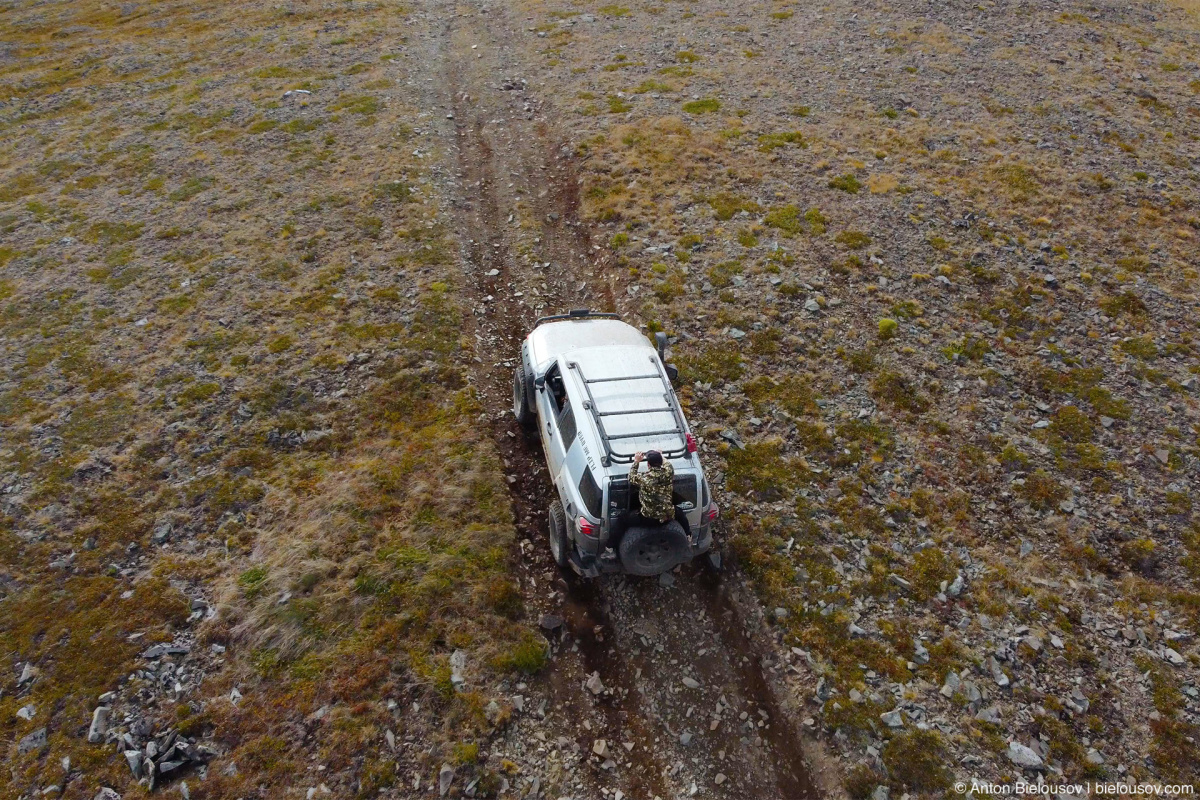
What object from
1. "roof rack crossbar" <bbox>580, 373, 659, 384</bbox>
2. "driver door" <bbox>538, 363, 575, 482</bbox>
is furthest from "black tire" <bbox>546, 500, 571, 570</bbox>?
"roof rack crossbar" <bbox>580, 373, 659, 384</bbox>

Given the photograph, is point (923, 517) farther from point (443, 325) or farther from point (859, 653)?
point (443, 325)

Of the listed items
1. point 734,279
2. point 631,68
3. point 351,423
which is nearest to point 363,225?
point 351,423

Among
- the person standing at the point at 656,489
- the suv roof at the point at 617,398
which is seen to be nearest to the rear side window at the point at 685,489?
the suv roof at the point at 617,398

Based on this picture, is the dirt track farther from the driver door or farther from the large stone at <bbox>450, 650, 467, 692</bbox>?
the large stone at <bbox>450, 650, 467, 692</bbox>

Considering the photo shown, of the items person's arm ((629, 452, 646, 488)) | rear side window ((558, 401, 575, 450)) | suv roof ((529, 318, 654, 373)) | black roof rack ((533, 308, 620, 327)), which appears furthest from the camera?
black roof rack ((533, 308, 620, 327))

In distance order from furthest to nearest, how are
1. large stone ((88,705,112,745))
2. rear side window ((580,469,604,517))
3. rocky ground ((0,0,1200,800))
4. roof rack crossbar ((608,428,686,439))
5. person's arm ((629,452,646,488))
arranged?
roof rack crossbar ((608,428,686,439)) < rear side window ((580,469,604,517)) < person's arm ((629,452,646,488)) < rocky ground ((0,0,1200,800)) < large stone ((88,705,112,745))

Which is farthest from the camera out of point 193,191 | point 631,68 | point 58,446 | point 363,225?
point 631,68
